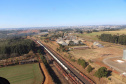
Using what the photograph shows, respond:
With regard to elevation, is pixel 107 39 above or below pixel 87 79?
above

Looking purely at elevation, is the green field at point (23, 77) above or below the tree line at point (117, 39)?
below

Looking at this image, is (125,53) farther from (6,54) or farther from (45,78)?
(6,54)

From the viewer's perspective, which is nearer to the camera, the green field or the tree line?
the green field

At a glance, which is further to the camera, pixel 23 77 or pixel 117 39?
pixel 117 39

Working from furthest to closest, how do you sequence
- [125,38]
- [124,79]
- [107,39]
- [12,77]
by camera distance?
[107,39] < [125,38] < [12,77] < [124,79]

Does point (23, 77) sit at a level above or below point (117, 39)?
below

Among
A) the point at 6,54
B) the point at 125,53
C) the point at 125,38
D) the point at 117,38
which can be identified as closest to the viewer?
the point at 125,53

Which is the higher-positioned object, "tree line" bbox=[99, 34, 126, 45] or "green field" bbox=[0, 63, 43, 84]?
"tree line" bbox=[99, 34, 126, 45]

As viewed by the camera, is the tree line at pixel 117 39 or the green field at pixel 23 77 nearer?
the green field at pixel 23 77

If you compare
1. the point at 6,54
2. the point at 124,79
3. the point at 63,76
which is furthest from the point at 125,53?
the point at 6,54

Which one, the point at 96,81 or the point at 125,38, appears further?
the point at 125,38
